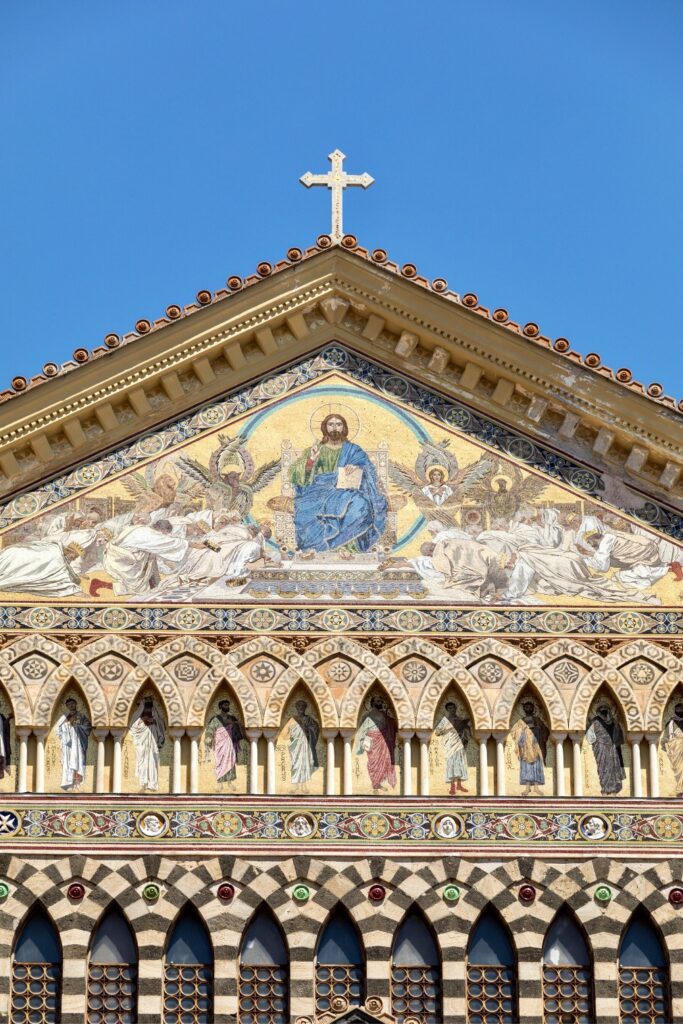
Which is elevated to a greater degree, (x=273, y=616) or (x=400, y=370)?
(x=400, y=370)

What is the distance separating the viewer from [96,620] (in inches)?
1017

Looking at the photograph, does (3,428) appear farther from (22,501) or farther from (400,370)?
(400,370)

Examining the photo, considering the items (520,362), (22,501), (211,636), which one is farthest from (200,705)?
(520,362)

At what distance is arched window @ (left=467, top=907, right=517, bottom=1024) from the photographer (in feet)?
81.6

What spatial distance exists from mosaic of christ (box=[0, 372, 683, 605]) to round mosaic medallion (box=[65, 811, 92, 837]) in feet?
6.59

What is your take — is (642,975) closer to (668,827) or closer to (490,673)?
(668,827)

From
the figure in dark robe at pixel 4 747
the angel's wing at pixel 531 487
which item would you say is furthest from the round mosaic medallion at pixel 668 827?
the figure in dark robe at pixel 4 747

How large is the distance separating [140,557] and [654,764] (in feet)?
16.2

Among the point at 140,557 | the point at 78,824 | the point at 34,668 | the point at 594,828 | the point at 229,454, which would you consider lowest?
the point at 594,828

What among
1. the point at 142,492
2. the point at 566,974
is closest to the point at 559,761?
the point at 566,974

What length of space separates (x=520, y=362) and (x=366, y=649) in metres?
3.10

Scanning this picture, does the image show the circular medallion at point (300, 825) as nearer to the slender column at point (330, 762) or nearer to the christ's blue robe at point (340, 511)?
the slender column at point (330, 762)

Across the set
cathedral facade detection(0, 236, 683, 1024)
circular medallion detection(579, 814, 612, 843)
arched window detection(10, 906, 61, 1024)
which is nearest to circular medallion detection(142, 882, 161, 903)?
cathedral facade detection(0, 236, 683, 1024)

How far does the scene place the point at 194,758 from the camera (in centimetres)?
2550
